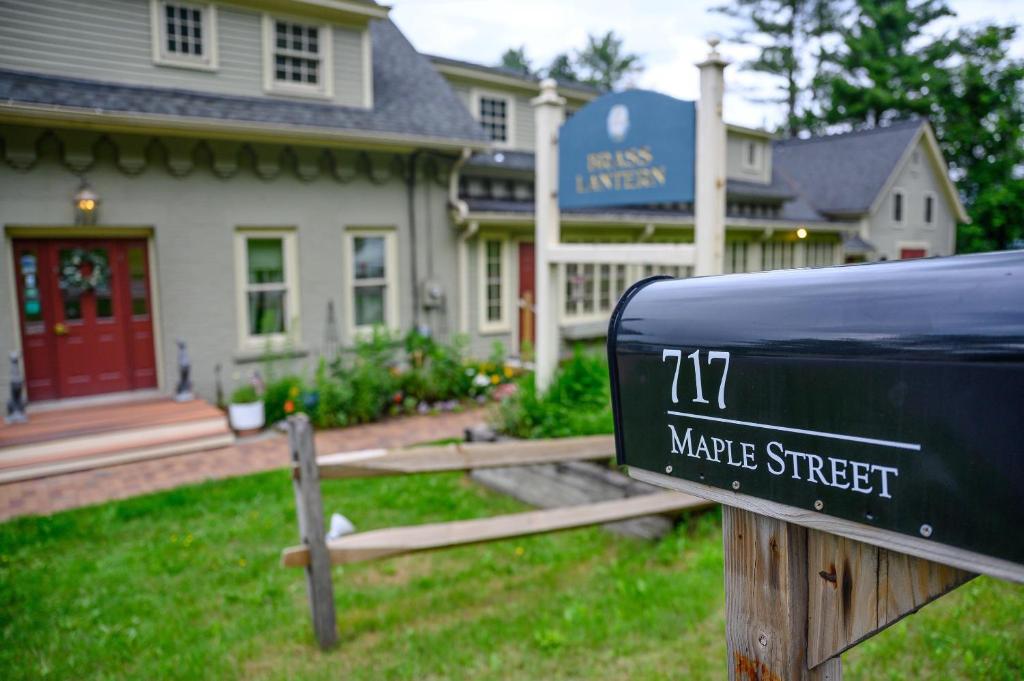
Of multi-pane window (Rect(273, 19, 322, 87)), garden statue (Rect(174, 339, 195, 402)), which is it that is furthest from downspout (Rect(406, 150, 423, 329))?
garden statue (Rect(174, 339, 195, 402))

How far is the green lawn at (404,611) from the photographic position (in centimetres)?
313

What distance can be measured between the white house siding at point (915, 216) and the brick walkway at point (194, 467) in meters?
18.9

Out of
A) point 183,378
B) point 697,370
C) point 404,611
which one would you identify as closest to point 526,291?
point 183,378

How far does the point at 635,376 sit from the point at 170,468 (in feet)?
23.8

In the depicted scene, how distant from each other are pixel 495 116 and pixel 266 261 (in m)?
6.14

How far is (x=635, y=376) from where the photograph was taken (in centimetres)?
126

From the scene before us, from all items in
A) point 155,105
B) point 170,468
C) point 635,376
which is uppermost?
point 155,105

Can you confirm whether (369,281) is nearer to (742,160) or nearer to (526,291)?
(526,291)

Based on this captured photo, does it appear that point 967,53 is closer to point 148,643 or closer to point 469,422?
point 469,422

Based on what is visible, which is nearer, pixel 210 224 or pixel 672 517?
pixel 672 517

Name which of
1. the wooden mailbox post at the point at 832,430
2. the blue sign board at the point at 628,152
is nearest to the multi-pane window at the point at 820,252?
the blue sign board at the point at 628,152

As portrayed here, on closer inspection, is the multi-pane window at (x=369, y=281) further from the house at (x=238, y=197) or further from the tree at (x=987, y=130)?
the tree at (x=987, y=130)

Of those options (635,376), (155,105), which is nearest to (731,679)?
(635,376)

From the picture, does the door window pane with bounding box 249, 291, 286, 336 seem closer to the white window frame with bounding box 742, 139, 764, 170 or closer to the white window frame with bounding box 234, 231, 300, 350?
the white window frame with bounding box 234, 231, 300, 350
